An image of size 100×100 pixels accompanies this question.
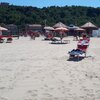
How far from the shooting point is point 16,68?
10.5 metres

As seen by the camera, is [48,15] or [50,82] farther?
[48,15]

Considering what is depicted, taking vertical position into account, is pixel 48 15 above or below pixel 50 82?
above

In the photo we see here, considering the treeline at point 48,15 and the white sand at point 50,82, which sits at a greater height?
the treeline at point 48,15

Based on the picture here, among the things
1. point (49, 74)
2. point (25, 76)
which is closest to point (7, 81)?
point (25, 76)

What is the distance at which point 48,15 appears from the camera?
8844cm

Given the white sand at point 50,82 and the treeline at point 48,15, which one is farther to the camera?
the treeline at point 48,15

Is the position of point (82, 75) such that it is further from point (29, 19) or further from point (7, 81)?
point (29, 19)

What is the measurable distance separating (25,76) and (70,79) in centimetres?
130

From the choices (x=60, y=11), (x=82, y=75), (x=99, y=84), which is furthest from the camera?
(x=60, y=11)

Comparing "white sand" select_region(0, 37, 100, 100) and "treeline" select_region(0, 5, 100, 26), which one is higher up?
"treeline" select_region(0, 5, 100, 26)

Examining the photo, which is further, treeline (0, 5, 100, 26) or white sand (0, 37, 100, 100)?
treeline (0, 5, 100, 26)

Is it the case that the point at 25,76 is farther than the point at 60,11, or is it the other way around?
the point at 60,11

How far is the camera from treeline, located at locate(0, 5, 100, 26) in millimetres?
77875

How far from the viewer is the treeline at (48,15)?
77875 millimetres
